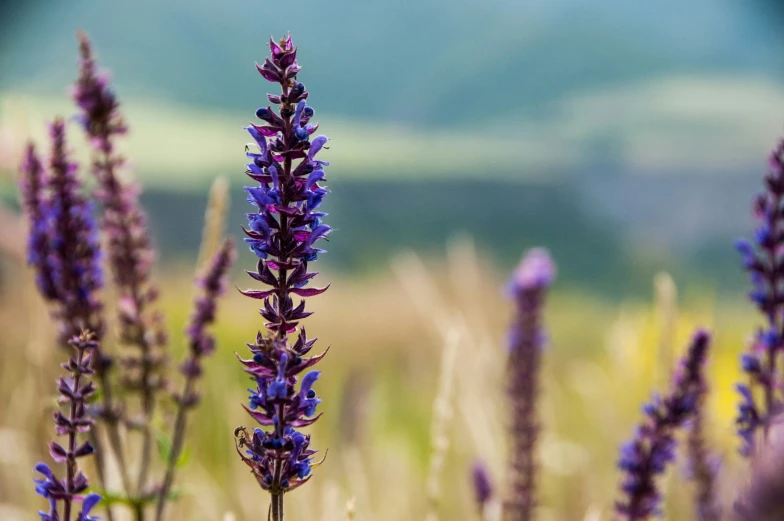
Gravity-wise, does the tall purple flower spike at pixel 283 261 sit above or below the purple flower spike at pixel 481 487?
above

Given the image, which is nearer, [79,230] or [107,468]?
[79,230]

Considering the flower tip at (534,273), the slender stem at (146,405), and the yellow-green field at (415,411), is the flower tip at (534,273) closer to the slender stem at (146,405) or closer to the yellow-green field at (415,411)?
the yellow-green field at (415,411)

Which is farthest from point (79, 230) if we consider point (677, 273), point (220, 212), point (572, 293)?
point (572, 293)

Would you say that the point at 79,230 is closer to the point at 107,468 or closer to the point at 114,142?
the point at 114,142

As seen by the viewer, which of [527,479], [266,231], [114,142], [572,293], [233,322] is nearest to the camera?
[266,231]

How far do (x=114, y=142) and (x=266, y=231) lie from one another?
1338 mm

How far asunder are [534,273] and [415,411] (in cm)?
418

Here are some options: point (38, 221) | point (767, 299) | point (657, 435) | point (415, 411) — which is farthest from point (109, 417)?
point (415, 411)

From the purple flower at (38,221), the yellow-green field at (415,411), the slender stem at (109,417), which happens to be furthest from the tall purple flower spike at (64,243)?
the yellow-green field at (415,411)

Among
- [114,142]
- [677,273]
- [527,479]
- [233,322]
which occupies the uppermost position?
[677,273]

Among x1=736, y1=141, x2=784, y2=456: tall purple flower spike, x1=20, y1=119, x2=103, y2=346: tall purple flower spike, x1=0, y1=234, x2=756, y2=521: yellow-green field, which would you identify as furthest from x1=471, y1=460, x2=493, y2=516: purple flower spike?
x1=20, y1=119, x2=103, y2=346: tall purple flower spike

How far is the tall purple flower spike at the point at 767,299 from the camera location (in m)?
2.03

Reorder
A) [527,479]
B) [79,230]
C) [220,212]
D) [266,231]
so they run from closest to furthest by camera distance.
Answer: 1. [266,231]
2. [79,230]
3. [220,212]
4. [527,479]

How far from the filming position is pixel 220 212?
8.84 ft
